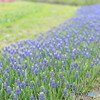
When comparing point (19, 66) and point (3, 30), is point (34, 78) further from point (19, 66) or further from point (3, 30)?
point (3, 30)

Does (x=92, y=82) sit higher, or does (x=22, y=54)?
(x=22, y=54)

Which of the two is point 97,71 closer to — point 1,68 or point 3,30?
point 1,68

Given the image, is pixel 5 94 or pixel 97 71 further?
pixel 97 71

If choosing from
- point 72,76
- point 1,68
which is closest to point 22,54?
point 1,68

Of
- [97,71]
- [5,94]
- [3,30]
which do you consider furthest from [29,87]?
[3,30]

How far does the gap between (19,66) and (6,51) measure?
3.64 feet

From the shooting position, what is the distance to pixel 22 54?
5102mm

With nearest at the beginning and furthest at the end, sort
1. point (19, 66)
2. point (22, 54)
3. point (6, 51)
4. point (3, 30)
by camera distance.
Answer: point (19, 66)
point (22, 54)
point (6, 51)
point (3, 30)

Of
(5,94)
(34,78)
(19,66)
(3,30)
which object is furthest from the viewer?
(3,30)

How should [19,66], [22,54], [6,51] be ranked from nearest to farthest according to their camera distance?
[19,66]
[22,54]
[6,51]

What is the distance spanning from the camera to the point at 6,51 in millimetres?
5434

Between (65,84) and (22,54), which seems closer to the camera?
(65,84)

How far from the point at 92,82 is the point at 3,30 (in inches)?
284

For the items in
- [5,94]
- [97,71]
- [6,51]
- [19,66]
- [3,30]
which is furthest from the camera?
[3,30]
